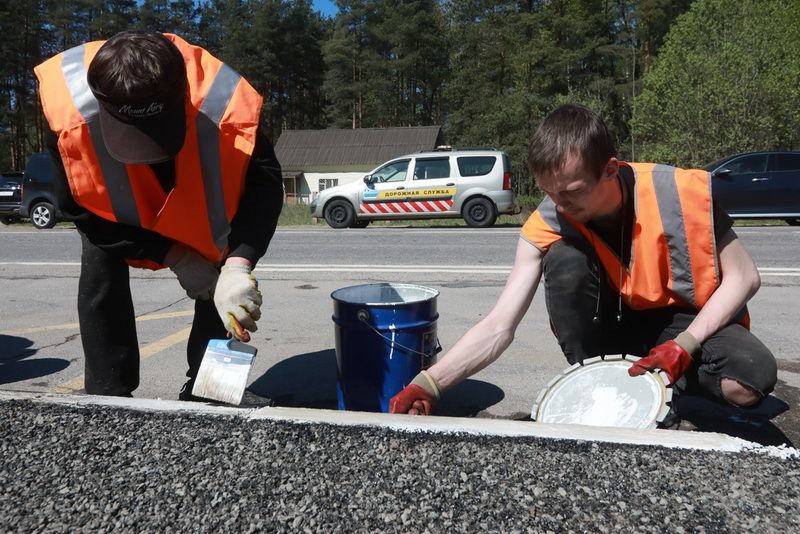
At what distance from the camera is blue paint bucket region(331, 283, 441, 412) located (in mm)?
2434

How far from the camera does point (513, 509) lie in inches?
59.9

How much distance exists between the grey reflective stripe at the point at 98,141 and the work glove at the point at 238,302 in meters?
0.42

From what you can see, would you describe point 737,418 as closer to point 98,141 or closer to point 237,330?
point 237,330

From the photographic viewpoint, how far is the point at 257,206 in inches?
94.4

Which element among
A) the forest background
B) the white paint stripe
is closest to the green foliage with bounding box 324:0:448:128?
the forest background

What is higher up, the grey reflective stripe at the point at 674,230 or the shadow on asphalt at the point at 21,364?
the grey reflective stripe at the point at 674,230

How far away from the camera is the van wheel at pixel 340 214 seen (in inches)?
510

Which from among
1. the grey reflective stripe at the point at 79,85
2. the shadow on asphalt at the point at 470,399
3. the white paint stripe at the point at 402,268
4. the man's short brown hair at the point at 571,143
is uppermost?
the grey reflective stripe at the point at 79,85

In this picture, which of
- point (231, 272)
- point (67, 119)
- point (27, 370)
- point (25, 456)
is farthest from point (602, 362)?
point (27, 370)

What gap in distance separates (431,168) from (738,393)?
11037 millimetres

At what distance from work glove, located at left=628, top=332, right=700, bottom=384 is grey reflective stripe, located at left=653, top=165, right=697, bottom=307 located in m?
0.23

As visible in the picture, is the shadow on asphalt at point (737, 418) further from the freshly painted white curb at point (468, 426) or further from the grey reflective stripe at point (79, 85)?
the grey reflective stripe at point (79, 85)

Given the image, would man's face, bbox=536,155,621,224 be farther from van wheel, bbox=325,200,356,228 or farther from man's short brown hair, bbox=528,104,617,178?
van wheel, bbox=325,200,356,228

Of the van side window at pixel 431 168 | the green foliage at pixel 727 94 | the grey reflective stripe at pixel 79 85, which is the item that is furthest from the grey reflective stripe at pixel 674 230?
the green foliage at pixel 727 94
